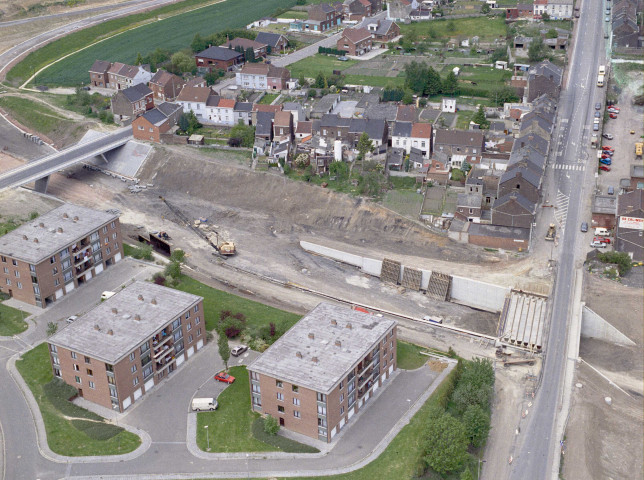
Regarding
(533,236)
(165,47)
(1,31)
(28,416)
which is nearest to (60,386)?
(28,416)

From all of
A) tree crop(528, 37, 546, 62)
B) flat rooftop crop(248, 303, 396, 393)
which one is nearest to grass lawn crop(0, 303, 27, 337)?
flat rooftop crop(248, 303, 396, 393)

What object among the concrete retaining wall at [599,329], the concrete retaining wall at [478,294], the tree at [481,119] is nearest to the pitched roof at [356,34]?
the tree at [481,119]

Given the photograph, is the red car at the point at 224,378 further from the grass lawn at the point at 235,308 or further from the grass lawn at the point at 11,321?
the grass lawn at the point at 11,321

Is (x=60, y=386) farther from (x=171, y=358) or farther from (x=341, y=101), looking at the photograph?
(x=341, y=101)

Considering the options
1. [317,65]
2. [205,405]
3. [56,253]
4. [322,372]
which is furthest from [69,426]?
[317,65]

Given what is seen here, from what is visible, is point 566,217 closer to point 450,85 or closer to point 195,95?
point 450,85
